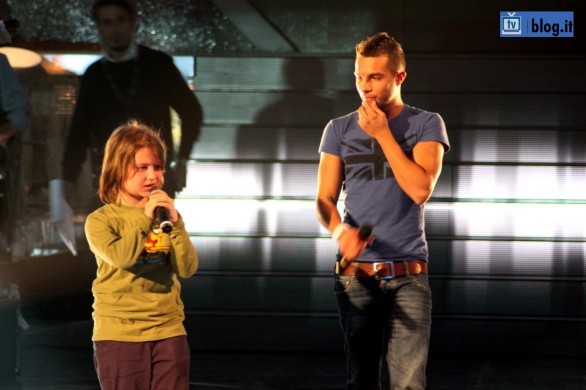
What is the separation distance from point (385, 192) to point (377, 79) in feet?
1.41

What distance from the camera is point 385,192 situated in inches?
158

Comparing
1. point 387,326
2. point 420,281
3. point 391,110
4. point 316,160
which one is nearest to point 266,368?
point 316,160

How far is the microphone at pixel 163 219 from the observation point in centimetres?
372

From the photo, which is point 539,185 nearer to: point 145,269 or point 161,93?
point 161,93

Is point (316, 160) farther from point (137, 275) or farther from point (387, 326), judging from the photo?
point (137, 275)

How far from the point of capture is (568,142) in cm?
752

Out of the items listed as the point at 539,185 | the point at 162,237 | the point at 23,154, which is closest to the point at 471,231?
the point at 539,185

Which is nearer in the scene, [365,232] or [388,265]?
[365,232]

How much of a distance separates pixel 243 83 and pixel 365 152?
3.61m

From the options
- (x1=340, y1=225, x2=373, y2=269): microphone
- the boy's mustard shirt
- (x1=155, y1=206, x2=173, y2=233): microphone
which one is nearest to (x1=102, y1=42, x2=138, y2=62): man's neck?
the boy's mustard shirt

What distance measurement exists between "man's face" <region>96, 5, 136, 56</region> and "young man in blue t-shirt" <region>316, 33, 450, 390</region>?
150 inches

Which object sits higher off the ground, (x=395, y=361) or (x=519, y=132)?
(x=519, y=132)

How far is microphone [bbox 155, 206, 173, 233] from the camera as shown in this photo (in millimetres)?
3719

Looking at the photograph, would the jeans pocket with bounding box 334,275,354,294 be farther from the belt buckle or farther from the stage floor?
the stage floor
